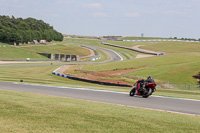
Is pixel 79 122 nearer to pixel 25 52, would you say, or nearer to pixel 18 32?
pixel 25 52

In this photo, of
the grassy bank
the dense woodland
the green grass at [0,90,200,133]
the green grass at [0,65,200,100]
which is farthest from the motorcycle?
the dense woodland

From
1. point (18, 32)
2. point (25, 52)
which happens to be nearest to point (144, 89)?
point (25, 52)

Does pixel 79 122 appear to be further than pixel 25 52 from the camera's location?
No

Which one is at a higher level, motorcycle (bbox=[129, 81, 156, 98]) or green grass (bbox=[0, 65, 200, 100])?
motorcycle (bbox=[129, 81, 156, 98])

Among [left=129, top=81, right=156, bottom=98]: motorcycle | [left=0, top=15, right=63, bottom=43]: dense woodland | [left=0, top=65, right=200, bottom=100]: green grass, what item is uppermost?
[left=0, top=15, right=63, bottom=43]: dense woodland

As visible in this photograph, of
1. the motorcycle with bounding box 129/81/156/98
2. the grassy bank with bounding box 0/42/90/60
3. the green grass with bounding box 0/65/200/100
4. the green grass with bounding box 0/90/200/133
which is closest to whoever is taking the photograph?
the green grass with bounding box 0/90/200/133

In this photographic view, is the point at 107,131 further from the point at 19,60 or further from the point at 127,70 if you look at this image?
the point at 19,60

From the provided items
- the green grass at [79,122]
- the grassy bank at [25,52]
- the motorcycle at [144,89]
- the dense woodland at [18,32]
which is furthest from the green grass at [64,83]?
the dense woodland at [18,32]

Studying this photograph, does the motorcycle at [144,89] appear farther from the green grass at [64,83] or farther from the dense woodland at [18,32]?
the dense woodland at [18,32]

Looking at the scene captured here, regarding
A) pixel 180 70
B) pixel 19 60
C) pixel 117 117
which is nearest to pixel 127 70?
pixel 180 70

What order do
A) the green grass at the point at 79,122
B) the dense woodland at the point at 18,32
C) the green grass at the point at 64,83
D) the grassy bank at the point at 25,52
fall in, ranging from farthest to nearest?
the dense woodland at the point at 18,32 < the grassy bank at the point at 25,52 < the green grass at the point at 64,83 < the green grass at the point at 79,122

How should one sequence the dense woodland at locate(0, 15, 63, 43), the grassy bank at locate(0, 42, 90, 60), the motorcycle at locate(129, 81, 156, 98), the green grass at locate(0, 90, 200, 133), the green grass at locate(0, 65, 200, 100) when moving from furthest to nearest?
the dense woodland at locate(0, 15, 63, 43) → the grassy bank at locate(0, 42, 90, 60) → the green grass at locate(0, 65, 200, 100) → the motorcycle at locate(129, 81, 156, 98) → the green grass at locate(0, 90, 200, 133)

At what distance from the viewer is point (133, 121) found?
30.5 ft

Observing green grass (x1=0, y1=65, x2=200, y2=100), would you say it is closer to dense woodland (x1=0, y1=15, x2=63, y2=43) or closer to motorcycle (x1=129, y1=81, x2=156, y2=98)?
motorcycle (x1=129, y1=81, x2=156, y2=98)
